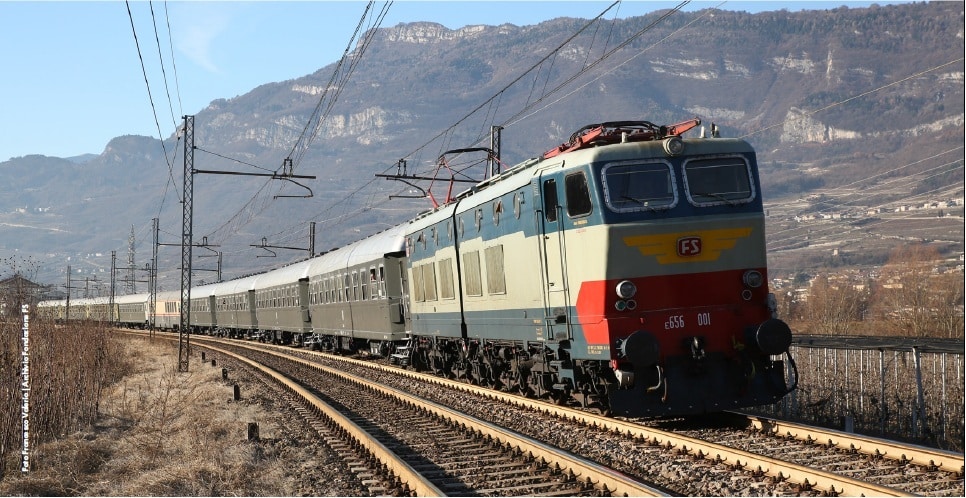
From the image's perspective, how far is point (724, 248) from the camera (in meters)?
13.8

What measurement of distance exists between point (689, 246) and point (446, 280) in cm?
846

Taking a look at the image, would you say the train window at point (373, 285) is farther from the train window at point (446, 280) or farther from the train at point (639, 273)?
the train at point (639, 273)

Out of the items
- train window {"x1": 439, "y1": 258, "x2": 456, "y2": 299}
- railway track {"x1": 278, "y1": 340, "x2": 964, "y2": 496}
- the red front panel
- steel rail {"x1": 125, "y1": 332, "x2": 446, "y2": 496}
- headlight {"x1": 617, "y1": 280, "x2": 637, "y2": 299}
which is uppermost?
train window {"x1": 439, "y1": 258, "x2": 456, "y2": 299}

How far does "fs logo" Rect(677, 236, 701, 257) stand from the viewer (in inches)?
539

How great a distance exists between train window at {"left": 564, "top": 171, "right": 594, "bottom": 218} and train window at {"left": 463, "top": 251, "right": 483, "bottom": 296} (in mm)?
4637

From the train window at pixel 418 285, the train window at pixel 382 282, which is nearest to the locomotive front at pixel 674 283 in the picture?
the train window at pixel 418 285

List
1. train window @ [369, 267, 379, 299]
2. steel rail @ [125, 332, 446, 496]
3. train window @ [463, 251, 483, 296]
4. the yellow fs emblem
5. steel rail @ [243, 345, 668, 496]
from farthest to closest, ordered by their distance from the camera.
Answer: train window @ [369, 267, 379, 299] < train window @ [463, 251, 483, 296] < the yellow fs emblem < steel rail @ [125, 332, 446, 496] < steel rail @ [243, 345, 668, 496]

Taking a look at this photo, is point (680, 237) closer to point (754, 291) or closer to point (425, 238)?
point (754, 291)

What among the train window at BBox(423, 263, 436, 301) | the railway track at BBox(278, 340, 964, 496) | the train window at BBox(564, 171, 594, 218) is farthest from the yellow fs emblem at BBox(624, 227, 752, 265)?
the train window at BBox(423, 263, 436, 301)

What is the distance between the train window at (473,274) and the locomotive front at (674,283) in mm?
4811

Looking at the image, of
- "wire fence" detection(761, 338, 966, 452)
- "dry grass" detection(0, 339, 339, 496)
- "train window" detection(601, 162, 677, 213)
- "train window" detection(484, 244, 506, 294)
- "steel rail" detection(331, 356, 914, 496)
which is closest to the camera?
"steel rail" detection(331, 356, 914, 496)

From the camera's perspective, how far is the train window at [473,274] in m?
18.8

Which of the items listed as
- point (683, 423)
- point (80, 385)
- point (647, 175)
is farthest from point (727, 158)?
point (80, 385)

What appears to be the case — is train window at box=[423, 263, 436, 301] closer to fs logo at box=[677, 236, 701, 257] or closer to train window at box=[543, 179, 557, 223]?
train window at box=[543, 179, 557, 223]
